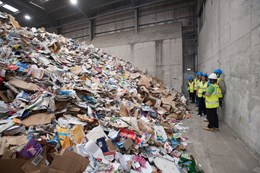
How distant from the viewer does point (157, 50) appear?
26.7 feet

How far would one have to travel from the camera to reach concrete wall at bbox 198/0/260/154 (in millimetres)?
2074

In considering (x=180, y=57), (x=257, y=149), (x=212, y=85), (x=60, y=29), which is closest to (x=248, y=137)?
(x=257, y=149)

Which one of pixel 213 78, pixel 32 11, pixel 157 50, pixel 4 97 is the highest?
pixel 32 11

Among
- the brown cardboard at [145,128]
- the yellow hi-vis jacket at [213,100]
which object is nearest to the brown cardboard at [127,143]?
the brown cardboard at [145,128]

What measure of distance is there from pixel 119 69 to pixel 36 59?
118 inches

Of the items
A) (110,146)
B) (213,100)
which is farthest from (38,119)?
(213,100)

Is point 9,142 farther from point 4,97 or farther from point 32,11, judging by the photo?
point 32,11

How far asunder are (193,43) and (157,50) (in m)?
3.04

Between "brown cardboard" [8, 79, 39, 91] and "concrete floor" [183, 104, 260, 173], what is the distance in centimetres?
289

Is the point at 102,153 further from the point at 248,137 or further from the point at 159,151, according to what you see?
the point at 248,137

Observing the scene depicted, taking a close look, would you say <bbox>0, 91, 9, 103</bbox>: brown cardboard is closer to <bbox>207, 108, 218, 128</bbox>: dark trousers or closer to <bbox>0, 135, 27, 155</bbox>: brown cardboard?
<bbox>0, 135, 27, 155</bbox>: brown cardboard

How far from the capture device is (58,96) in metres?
2.17

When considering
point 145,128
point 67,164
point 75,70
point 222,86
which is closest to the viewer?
point 67,164

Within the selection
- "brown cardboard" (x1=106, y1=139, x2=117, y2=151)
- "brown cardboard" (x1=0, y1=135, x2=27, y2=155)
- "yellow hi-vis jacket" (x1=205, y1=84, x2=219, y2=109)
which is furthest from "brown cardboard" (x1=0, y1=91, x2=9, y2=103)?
"yellow hi-vis jacket" (x1=205, y1=84, x2=219, y2=109)
